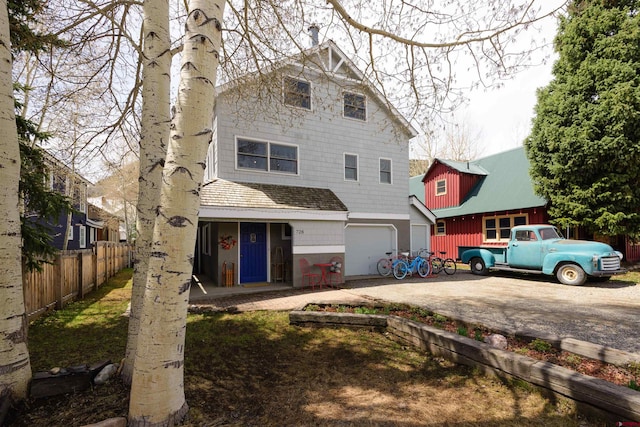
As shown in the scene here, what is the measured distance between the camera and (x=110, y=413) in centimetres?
296

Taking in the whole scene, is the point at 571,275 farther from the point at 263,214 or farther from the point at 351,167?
the point at 263,214

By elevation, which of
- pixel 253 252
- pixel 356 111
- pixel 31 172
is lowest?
pixel 253 252

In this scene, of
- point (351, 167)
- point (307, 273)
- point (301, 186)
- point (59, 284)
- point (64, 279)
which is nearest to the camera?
point (59, 284)

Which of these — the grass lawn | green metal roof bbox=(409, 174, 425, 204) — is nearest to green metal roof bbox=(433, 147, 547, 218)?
green metal roof bbox=(409, 174, 425, 204)

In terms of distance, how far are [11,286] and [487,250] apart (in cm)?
1452

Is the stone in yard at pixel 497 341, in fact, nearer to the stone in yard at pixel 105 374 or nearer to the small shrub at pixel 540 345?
the small shrub at pixel 540 345

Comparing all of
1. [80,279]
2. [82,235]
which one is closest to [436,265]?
[80,279]

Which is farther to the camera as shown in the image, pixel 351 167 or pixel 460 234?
pixel 460 234

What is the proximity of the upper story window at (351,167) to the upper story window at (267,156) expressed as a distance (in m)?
2.48

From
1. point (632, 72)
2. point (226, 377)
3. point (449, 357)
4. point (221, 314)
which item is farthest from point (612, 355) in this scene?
point (632, 72)

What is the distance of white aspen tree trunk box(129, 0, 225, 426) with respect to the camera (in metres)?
2.61

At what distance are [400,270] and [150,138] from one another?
11.6 m

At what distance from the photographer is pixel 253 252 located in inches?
459

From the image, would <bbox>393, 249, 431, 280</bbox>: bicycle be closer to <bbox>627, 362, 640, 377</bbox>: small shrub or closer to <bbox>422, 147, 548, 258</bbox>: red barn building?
<bbox>422, 147, 548, 258</bbox>: red barn building
